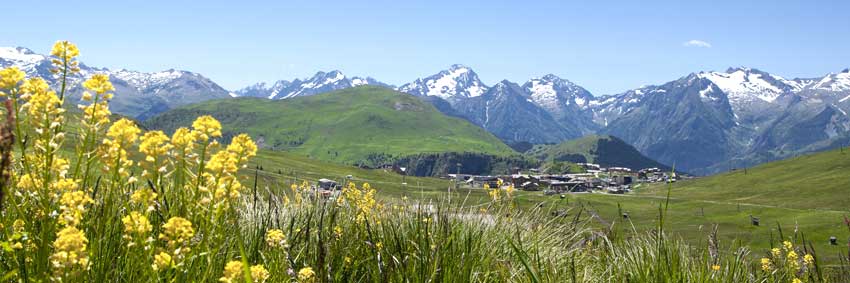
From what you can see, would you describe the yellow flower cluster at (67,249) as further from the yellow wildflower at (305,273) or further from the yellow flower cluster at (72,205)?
the yellow wildflower at (305,273)

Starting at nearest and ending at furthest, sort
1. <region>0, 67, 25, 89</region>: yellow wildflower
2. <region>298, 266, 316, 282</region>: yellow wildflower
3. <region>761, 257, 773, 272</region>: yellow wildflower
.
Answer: <region>0, 67, 25, 89</region>: yellow wildflower → <region>298, 266, 316, 282</region>: yellow wildflower → <region>761, 257, 773, 272</region>: yellow wildflower

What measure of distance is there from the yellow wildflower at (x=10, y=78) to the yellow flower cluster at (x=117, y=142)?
0.51 metres

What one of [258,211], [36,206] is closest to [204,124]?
[36,206]

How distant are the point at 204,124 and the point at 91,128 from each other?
56 centimetres

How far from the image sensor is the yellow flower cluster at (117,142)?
3.27 meters

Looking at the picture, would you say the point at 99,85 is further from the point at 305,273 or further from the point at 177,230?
the point at 305,273

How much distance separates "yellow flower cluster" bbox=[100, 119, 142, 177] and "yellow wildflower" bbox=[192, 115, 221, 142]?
0.31 m

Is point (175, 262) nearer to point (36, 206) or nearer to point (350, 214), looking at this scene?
point (36, 206)

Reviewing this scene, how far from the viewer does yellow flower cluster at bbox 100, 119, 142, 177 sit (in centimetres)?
327

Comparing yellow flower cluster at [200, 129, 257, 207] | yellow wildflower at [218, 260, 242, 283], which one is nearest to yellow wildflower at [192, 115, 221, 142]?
yellow flower cluster at [200, 129, 257, 207]

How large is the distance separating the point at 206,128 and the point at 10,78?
1007mm

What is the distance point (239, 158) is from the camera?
3.33 meters

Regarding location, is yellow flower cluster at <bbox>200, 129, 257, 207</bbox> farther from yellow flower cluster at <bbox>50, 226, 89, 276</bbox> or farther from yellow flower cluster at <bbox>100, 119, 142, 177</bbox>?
yellow flower cluster at <bbox>50, 226, 89, 276</bbox>

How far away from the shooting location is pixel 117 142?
3305 mm
